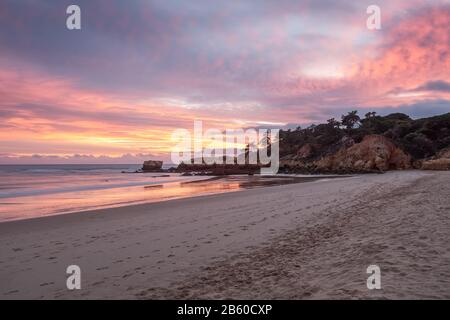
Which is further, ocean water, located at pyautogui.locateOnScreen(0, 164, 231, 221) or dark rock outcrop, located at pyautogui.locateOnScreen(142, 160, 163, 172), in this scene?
dark rock outcrop, located at pyautogui.locateOnScreen(142, 160, 163, 172)

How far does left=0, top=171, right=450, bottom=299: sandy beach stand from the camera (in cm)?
466

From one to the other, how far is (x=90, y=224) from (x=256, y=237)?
5.84 metres

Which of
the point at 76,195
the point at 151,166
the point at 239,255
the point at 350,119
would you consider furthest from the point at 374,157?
the point at 151,166

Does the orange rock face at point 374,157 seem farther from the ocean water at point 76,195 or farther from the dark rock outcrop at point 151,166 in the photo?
the dark rock outcrop at point 151,166

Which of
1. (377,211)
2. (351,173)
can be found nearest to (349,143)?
(351,173)

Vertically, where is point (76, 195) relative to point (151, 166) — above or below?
below

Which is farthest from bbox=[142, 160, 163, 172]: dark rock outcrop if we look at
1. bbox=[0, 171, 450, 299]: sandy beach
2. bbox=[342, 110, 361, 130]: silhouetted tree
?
bbox=[0, 171, 450, 299]: sandy beach

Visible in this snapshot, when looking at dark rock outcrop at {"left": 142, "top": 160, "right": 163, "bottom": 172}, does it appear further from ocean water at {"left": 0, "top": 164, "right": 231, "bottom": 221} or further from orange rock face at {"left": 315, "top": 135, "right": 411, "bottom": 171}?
ocean water at {"left": 0, "top": 164, "right": 231, "bottom": 221}

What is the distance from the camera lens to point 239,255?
6.57 m

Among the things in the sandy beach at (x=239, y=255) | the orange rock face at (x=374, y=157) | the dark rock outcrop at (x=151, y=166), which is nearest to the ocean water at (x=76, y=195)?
the sandy beach at (x=239, y=255)

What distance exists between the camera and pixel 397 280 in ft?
14.6

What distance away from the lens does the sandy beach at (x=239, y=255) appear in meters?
4.66

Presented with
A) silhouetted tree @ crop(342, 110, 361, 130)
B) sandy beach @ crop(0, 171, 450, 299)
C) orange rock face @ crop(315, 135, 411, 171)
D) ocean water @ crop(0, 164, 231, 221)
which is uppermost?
silhouetted tree @ crop(342, 110, 361, 130)

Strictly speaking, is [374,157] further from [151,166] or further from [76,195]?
[151,166]
